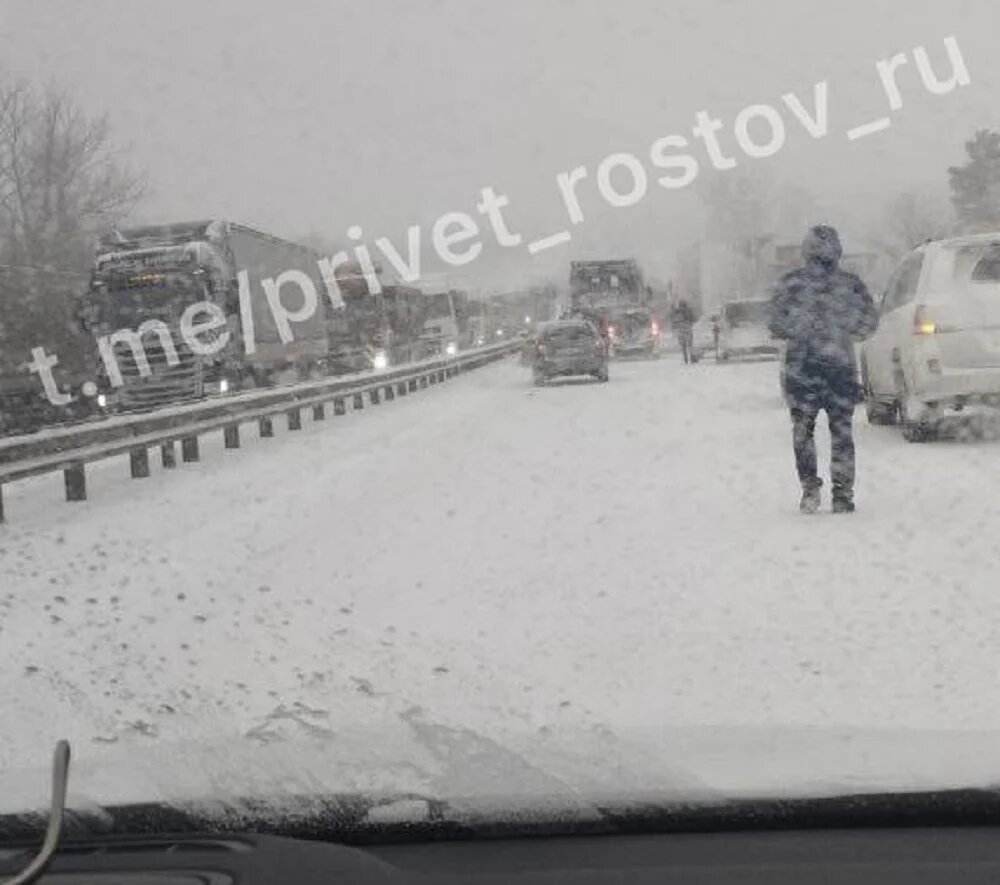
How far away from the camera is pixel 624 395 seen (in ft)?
81.6

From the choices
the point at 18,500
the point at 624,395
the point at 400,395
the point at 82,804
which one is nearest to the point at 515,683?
the point at 82,804

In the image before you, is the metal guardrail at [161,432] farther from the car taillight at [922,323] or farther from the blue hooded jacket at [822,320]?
A: the car taillight at [922,323]

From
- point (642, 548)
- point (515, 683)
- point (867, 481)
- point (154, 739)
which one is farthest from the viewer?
point (867, 481)

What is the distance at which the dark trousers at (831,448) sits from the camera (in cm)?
912

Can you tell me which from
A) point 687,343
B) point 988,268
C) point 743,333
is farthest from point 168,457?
point 687,343

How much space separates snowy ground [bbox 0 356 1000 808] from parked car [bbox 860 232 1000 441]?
591mm

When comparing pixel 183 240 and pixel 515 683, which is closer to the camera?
pixel 515 683

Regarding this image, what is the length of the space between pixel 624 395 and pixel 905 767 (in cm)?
2198

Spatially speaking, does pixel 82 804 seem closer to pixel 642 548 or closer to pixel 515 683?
pixel 515 683

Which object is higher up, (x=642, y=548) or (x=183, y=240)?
(x=183, y=240)

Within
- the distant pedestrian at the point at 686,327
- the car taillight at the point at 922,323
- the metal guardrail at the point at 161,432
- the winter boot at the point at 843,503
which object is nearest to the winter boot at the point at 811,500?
the winter boot at the point at 843,503

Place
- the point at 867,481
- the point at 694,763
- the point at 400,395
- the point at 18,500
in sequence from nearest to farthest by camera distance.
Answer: the point at 694,763
the point at 867,481
the point at 18,500
the point at 400,395

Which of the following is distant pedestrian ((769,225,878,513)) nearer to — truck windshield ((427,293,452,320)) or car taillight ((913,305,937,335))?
car taillight ((913,305,937,335))

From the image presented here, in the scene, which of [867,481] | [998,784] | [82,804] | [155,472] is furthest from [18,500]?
[998,784]
